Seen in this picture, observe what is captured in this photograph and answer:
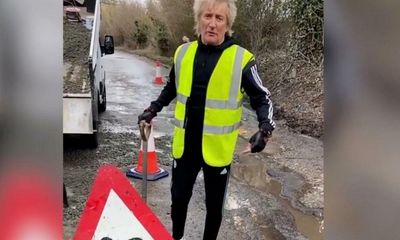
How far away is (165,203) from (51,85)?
3.94 m

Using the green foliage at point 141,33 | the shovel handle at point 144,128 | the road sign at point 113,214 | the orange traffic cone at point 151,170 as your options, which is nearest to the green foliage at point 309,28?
the orange traffic cone at point 151,170

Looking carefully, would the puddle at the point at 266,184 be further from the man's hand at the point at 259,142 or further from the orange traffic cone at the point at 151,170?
the man's hand at the point at 259,142


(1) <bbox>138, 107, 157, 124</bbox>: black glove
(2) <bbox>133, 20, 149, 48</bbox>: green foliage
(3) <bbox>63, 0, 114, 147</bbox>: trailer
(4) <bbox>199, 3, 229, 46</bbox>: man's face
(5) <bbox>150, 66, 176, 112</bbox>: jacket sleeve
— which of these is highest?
(4) <bbox>199, 3, 229, 46</bbox>: man's face

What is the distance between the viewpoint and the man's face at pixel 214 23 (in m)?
2.94

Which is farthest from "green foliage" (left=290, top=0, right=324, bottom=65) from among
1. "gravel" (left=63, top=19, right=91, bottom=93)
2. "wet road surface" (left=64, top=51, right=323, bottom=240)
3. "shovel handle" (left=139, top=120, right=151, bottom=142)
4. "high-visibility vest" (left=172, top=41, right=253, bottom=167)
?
"shovel handle" (left=139, top=120, right=151, bottom=142)

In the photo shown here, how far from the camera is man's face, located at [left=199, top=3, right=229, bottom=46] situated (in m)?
2.94

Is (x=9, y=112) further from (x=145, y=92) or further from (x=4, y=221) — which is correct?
(x=145, y=92)

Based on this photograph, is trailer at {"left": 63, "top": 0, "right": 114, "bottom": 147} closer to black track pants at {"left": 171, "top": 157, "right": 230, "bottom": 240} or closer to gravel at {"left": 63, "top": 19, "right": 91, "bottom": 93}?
gravel at {"left": 63, "top": 19, "right": 91, "bottom": 93}

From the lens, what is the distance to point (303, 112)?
9.38 meters

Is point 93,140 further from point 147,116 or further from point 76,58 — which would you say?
point 147,116

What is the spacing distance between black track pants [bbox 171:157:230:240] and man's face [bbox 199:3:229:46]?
686 millimetres

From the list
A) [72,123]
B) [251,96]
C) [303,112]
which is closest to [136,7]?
[303,112]

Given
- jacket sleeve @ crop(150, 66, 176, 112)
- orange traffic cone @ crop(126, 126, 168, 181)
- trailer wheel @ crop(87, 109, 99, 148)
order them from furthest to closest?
trailer wheel @ crop(87, 109, 99, 148) < orange traffic cone @ crop(126, 126, 168, 181) < jacket sleeve @ crop(150, 66, 176, 112)

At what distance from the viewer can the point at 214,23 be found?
295 cm
